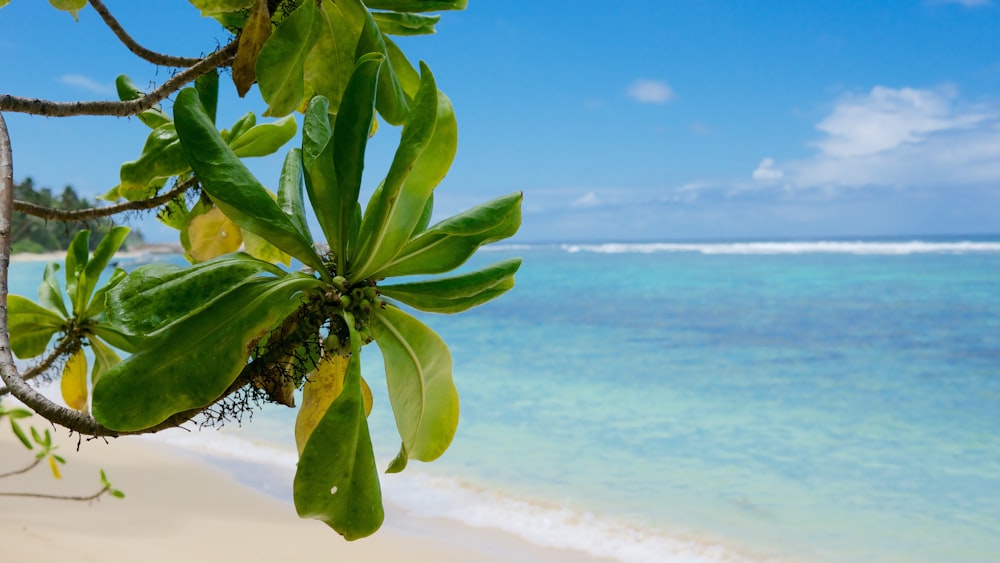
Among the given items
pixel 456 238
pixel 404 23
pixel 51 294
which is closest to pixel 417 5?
pixel 404 23

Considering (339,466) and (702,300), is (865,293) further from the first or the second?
(339,466)

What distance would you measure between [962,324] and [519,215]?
16234mm

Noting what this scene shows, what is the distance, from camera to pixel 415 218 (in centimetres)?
88

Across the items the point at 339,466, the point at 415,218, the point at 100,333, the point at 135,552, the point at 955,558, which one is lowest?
the point at 955,558

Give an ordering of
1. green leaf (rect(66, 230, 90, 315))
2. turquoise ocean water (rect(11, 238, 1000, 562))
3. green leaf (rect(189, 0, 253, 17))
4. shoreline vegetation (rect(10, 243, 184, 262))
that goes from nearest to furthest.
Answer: green leaf (rect(189, 0, 253, 17))
green leaf (rect(66, 230, 90, 315))
turquoise ocean water (rect(11, 238, 1000, 562))
shoreline vegetation (rect(10, 243, 184, 262))

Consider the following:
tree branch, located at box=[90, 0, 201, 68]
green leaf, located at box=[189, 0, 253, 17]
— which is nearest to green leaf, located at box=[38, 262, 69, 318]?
tree branch, located at box=[90, 0, 201, 68]

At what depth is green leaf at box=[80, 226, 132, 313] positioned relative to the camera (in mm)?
1630

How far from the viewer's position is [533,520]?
178 inches

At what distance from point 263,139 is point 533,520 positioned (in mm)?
3548

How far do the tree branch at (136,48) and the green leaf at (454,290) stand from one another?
60cm

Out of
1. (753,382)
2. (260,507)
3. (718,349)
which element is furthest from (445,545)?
(718,349)

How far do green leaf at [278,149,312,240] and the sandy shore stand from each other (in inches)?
106

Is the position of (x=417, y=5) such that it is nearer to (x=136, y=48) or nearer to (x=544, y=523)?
(x=136, y=48)

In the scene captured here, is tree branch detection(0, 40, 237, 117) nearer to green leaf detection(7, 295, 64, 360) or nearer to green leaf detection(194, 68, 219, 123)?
green leaf detection(194, 68, 219, 123)
